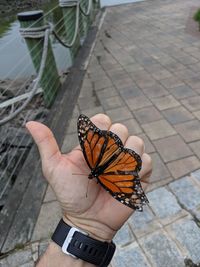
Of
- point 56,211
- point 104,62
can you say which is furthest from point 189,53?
point 56,211

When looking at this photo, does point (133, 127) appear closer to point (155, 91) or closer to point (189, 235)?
point (155, 91)

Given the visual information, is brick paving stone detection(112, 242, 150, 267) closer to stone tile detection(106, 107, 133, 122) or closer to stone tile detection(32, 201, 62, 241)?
stone tile detection(32, 201, 62, 241)

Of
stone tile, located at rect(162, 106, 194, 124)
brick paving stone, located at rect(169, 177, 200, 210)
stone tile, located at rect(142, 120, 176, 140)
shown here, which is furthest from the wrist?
stone tile, located at rect(162, 106, 194, 124)

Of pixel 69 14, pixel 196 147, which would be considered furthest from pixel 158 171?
pixel 69 14

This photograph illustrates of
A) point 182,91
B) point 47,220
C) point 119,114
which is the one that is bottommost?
point 47,220

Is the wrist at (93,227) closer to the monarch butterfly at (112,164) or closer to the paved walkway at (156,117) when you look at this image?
the monarch butterfly at (112,164)

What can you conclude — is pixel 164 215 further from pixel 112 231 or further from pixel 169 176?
pixel 112 231
